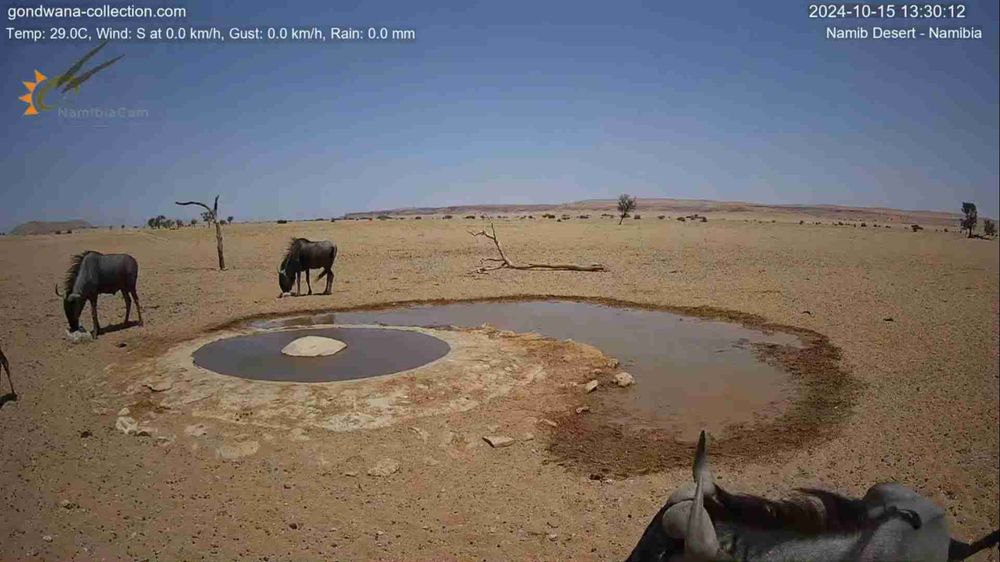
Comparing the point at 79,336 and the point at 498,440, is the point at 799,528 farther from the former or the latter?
the point at 79,336

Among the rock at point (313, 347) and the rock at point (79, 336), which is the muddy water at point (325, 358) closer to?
the rock at point (313, 347)

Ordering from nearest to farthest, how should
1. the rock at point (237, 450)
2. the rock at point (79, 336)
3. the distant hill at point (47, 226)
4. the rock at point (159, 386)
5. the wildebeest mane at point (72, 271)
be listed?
1. the rock at point (237, 450)
2. the distant hill at point (47, 226)
3. the rock at point (159, 386)
4. the rock at point (79, 336)
5. the wildebeest mane at point (72, 271)

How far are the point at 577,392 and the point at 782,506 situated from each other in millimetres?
6227

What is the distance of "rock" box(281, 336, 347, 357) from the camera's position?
9.93 meters

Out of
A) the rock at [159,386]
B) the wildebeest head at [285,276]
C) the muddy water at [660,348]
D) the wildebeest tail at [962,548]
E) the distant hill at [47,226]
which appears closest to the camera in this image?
the wildebeest tail at [962,548]

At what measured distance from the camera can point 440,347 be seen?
10.8 m

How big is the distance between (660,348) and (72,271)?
1110 centimetres

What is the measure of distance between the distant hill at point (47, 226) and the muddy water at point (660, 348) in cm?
491

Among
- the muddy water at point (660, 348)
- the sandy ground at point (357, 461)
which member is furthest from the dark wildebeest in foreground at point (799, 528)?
the muddy water at point (660, 348)

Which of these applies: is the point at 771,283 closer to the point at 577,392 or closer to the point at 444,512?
the point at 577,392

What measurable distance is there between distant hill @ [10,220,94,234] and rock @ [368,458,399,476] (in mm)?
5688

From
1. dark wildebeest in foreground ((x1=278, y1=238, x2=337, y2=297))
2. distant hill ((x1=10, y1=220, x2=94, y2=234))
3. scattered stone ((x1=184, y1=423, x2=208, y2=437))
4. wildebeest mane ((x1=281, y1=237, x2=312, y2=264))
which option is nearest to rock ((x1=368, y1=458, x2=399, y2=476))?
scattered stone ((x1=184, y1=423, x2=208, y2=437))

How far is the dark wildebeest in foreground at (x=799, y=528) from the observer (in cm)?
277

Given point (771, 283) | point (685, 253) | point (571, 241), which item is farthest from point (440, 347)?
point (571, 241)
